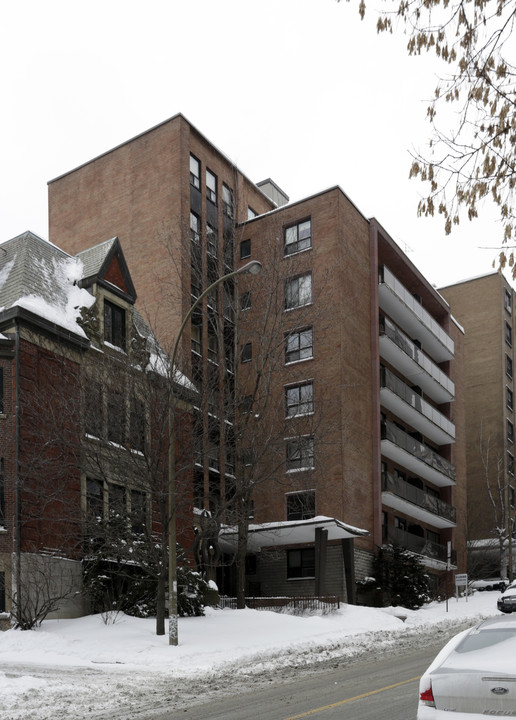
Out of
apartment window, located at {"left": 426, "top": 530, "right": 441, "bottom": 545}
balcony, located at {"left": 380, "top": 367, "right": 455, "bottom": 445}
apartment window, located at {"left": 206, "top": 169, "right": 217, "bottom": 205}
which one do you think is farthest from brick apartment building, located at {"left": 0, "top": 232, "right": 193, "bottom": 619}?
apartment window, located at {"left": 426, "top": 530, "right": 441, "bottom": 545}

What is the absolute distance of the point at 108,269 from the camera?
100ft

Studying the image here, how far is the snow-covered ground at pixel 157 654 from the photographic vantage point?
501 inches

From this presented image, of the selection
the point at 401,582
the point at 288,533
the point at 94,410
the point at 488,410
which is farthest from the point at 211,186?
the point at 488,410

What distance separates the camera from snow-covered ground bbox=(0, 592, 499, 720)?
12734 mm

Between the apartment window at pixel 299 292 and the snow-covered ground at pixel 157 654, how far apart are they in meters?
16.7

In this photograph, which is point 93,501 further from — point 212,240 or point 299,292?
point 299,292

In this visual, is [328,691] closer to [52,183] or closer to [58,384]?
[58,384]

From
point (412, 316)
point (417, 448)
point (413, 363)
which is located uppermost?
point (412, 316)

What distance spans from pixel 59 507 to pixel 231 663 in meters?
10.1

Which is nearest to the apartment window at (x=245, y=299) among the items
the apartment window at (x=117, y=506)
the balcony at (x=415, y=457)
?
the balcony at (x=415, y=457)

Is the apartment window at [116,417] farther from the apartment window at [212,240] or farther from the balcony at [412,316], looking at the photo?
the balcony at [412,316]

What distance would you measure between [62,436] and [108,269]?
969cm

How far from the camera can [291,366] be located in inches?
1597

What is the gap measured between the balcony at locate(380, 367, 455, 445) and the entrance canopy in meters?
10.1
